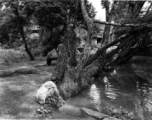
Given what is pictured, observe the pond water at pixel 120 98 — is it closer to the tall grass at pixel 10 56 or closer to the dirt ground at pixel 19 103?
the dirt ground at pixel 19 103

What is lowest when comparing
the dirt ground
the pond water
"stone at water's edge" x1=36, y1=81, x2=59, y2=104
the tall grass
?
the pond water

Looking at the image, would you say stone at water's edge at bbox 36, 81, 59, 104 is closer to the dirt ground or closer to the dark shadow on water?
the dirt ground

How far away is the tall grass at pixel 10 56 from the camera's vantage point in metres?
12.0

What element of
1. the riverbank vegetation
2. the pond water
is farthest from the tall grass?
the pond water

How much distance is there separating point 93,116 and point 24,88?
307cm

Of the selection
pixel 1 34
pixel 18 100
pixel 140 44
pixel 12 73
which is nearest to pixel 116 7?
pixel 140 44

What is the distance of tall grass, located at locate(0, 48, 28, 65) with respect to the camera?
1200 cm

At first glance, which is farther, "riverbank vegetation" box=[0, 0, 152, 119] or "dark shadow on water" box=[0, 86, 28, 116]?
"riverbank vegetation" box=[0, 0, 152, 119]

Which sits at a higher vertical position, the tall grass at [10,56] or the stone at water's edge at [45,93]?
the tall grass at [10,56]

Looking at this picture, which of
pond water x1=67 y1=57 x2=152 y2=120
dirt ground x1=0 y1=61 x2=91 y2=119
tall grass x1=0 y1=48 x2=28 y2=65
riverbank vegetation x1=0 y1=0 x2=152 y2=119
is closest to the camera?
dirt ground x1=0 y1=61 x2=91 y2=119

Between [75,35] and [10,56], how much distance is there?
6922mm

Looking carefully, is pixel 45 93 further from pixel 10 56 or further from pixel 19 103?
pixel 10 56

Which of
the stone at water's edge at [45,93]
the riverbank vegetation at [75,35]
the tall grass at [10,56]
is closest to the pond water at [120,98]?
the riverbank vegetation at [75,35]

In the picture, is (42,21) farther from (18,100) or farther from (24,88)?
(18,100)
